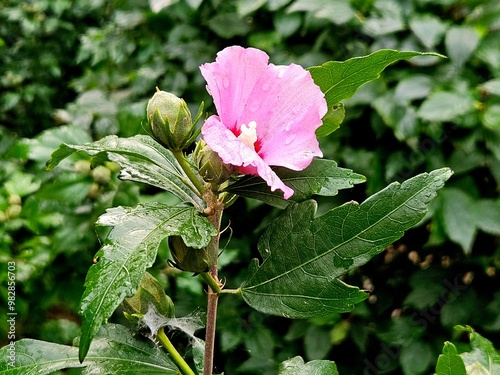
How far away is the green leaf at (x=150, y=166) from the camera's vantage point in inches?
17.8

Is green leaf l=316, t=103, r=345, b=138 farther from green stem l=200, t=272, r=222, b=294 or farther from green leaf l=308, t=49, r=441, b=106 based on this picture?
green stem l=200, t=272, r=222, b=294

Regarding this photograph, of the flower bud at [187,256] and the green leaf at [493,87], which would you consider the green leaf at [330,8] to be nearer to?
the green leaf at [493,87]

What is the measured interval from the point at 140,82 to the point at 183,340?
66 cm

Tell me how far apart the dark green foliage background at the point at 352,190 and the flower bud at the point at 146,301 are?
52 cm

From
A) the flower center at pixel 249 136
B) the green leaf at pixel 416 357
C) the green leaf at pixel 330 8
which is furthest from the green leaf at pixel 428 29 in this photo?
the flower center at pixel 249 136

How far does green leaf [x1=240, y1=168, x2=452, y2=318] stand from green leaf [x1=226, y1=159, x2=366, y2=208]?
1cm

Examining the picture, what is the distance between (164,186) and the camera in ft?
1.51

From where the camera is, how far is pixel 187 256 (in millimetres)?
424

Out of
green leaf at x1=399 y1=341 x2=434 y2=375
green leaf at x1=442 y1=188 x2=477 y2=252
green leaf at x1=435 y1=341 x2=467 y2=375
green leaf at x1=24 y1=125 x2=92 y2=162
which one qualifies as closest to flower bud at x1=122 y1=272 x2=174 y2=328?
green leaf at x1=435 y1=341 x2=467 y2=375

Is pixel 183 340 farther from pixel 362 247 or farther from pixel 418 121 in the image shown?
pixel 362 247

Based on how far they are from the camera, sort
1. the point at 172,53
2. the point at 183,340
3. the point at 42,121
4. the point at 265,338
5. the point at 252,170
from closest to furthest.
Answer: the point at 252,170 → the point at 183,340 → the point at 265,338 → the point at 172,53 → the point at 42,121

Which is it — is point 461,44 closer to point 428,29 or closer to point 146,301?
point 428,29

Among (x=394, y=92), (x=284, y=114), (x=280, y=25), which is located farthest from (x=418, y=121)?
(x=284, y=114)

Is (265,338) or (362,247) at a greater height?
(362,247)
